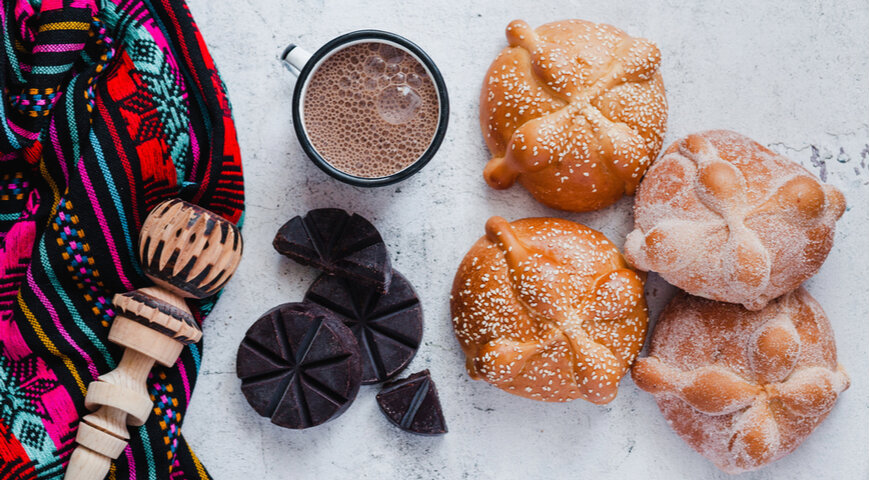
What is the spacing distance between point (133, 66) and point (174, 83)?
86 mm

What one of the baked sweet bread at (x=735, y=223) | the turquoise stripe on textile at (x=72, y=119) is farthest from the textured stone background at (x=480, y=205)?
the turquoise stripe on textile at (x=72, y=119)

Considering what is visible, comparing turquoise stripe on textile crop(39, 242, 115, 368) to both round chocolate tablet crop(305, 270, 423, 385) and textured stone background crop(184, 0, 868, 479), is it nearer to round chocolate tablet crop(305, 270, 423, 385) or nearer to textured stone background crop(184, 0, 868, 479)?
textured stone background crop(184, 0, 868, 479)

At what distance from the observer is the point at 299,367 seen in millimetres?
1482

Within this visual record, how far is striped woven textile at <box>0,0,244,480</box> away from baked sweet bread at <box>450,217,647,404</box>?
0.63m

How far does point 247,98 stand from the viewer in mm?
1611

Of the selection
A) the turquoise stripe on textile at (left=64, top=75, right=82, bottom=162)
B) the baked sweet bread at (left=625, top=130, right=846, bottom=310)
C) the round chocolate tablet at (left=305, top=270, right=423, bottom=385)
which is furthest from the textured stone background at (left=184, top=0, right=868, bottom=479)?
the turquoise stripe on textile at (left=64, top=75, right=82, bottom=162)

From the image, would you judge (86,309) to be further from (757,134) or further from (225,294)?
(757,134)

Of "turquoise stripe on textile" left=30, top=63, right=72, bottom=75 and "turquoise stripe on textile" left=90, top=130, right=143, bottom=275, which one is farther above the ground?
"turquoise stripe on textile" left=30, top=63, right=72, bottom=75

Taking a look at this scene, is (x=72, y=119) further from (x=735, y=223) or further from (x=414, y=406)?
(x=735, y=223)

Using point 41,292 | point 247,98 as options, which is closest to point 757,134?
point 247,98

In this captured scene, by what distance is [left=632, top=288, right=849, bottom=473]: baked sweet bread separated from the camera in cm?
144

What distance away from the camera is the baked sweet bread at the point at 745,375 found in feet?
4.72

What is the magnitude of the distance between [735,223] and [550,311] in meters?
0.41

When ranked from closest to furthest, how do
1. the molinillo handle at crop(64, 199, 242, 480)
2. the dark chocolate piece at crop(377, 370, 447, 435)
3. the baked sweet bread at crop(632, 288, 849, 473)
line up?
the molinillo handle at crop(64, 199, 242, 480)
the baked sweet bread at crop(632, 288, 849, 473)
the dark chocolate piece at crop(377, 370, 447, 435)
